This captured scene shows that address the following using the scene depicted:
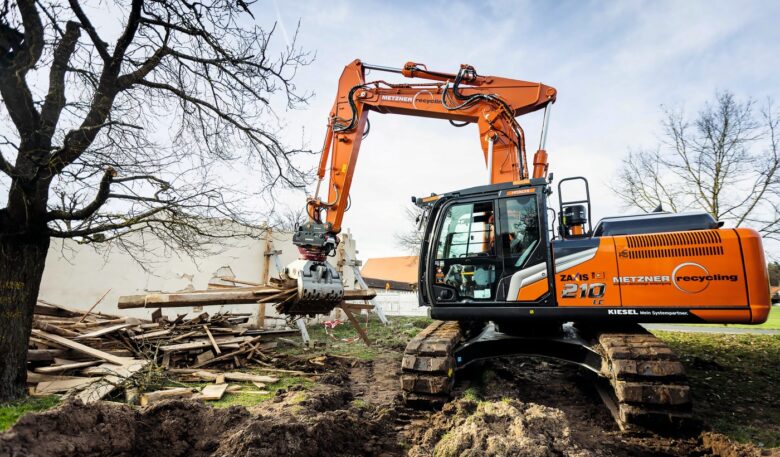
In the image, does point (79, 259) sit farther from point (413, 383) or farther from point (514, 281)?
point (514, 281)

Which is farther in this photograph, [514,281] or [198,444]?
[514,281]

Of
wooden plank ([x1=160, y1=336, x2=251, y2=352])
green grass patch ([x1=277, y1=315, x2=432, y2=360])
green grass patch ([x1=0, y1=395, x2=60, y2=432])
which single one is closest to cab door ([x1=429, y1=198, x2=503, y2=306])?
green grass patch ([x1=277, y1=315, x2=432, y2=360])

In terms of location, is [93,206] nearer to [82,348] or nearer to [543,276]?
[82,348]

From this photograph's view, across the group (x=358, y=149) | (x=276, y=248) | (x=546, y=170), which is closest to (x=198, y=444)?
(x=358, y=149)

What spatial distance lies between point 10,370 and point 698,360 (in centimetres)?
1057

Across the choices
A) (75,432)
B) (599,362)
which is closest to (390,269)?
(599,362)

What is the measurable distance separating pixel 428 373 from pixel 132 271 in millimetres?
8402

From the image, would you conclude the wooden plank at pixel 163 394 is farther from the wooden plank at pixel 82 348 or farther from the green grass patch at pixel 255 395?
the wooden plank at pixel 82 348

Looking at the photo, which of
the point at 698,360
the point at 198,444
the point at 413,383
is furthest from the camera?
the point at 698,360

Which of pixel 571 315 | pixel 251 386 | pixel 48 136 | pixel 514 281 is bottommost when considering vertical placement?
pixel 251 386

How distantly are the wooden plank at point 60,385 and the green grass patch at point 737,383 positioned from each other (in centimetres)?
800

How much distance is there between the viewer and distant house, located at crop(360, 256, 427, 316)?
1725cm

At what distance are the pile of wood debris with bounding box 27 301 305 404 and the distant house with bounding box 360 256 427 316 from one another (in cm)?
803

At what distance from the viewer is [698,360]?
304 inches
